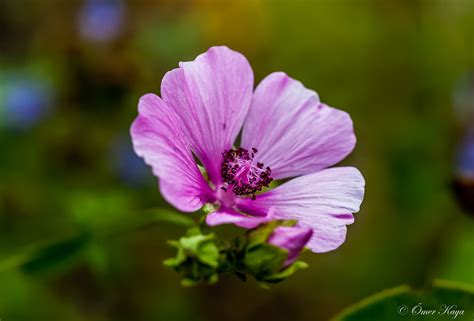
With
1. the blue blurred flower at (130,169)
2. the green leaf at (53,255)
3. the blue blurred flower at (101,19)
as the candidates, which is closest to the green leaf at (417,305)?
the green leaf at (53,255)

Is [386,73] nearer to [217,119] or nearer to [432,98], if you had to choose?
[432,98]

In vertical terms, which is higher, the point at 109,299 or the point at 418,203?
the point at 418,203

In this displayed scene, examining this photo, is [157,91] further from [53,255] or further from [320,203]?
[320,203]

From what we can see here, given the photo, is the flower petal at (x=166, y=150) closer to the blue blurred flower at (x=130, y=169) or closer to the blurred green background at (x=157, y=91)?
the blurred green background at (x=157, y=91)

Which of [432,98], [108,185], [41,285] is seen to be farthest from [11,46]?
[432,98]

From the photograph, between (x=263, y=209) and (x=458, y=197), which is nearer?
(x=263, y=209)

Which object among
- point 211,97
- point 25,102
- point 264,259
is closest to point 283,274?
point 264,259
